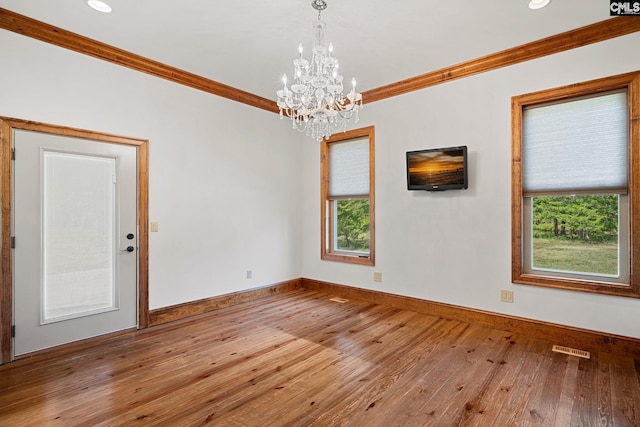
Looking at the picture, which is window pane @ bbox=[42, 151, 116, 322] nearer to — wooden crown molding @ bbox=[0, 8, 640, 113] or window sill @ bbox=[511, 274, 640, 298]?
wooden crown molding @ bbox=[0, 8, 640, 113]

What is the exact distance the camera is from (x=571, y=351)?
9.61 ft

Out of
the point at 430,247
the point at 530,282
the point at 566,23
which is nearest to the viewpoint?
the point at 566,23

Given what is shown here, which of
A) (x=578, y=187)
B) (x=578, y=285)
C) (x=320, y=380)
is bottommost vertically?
(x=320, y=380)

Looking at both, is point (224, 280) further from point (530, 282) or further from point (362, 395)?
point (530, 282)

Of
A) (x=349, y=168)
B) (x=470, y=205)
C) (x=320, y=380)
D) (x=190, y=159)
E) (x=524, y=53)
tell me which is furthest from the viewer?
(x=349, y=168)

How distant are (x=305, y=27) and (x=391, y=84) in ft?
5.72

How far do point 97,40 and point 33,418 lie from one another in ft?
10.8

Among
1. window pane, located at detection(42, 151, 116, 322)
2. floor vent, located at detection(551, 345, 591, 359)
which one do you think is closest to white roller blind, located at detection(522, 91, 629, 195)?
floor vent, located at detection(551, 345, 591, 359)

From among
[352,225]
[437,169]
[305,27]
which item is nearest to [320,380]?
[437,169]

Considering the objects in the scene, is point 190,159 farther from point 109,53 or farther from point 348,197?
point 348,197

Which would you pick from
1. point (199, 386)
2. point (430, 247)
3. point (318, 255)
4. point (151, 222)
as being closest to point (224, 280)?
point (151, 222)

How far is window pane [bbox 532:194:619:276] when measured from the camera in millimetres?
3027

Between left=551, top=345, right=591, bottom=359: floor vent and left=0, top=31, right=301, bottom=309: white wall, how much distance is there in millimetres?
3605

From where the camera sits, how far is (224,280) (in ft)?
14.2
